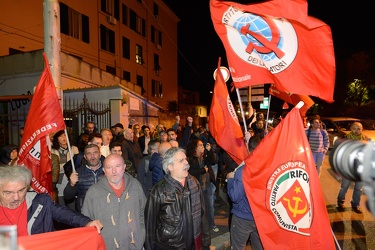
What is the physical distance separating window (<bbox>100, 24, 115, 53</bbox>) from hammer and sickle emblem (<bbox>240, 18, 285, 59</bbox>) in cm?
2368

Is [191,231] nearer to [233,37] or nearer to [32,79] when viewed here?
[233,37]

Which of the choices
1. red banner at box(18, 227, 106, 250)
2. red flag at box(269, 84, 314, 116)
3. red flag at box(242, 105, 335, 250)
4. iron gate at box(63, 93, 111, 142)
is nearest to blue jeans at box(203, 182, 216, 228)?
red flag at box(269, 84, 314, 116)

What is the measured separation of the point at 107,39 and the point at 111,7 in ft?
10.1

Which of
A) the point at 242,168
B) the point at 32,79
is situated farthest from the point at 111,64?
the point at 242,168

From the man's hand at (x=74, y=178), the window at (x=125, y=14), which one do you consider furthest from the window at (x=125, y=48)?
the man's hand at (x=74, y=178)

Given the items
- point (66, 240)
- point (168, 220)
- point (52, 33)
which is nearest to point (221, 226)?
point (168, 220)

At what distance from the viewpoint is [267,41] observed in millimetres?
4074

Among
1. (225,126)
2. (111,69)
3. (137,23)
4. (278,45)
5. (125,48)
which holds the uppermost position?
(137,23)

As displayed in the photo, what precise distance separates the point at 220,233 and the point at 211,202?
68cm

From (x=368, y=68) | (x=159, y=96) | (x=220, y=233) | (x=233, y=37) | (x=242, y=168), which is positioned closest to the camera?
(x=242, y=168)

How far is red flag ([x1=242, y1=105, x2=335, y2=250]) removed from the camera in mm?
3417

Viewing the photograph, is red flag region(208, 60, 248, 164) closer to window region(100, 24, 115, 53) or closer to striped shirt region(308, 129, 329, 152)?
striped shirt region(308, 129, 329, 152)

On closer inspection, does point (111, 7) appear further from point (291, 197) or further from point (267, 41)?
point (291, 197)

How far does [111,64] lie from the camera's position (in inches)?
1081
